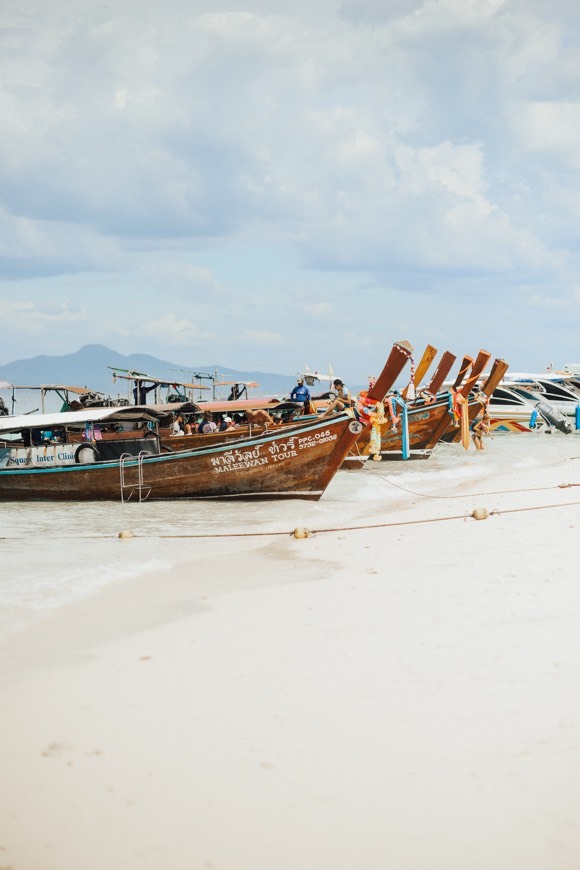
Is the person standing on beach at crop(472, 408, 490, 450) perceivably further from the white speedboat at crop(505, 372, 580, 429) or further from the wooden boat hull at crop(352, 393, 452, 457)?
the white speedboat at crop(505, 372, 580, 429)

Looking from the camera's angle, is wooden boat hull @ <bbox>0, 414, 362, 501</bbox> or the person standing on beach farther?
the person standing on beach

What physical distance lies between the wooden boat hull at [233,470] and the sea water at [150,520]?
258 millimetres

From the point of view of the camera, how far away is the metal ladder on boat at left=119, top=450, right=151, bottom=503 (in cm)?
1667

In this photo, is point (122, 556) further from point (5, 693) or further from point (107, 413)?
point (107, 413)

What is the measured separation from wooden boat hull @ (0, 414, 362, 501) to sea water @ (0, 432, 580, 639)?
258 mm

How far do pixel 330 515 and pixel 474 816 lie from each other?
1124 centimetres

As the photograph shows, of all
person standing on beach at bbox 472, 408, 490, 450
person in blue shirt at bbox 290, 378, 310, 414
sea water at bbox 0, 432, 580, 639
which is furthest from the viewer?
person standing on beach at bbox 472, 408, 490, 450

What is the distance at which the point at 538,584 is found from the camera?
683cm

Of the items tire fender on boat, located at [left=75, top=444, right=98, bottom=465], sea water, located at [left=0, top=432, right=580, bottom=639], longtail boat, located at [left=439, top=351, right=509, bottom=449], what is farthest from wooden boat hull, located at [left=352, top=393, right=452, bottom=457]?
tire fender on boat, located at [left=75, top=444, right=98, bottom=465]

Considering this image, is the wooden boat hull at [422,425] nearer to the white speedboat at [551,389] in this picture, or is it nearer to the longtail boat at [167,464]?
the longtail boat at [167,464]

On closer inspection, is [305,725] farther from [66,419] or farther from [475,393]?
[475,393]

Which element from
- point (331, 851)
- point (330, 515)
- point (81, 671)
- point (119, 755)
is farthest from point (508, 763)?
point (330, 515)

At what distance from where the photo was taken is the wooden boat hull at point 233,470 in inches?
632

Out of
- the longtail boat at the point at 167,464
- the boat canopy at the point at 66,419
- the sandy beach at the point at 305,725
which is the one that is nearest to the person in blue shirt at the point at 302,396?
the boat canopy at the point at 66,419
